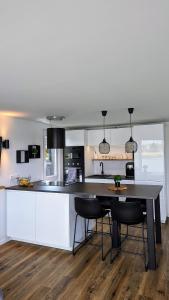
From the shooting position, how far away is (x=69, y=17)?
1215 millimetres

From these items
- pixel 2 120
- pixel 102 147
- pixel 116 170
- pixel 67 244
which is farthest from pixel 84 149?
pixel 67 244

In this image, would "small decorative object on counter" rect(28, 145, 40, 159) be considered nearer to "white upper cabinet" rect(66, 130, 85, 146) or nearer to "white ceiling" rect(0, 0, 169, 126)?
"white upper cabinet" rect(66, 130, 85, 146)

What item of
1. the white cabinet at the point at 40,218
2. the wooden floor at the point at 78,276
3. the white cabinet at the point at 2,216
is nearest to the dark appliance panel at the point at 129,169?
the wooden floor at the point at 78,276

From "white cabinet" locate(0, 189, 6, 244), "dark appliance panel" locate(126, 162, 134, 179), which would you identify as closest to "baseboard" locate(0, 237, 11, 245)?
"white cabinet" locate(0, 189, 6, 244)

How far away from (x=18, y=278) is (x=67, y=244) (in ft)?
2.98

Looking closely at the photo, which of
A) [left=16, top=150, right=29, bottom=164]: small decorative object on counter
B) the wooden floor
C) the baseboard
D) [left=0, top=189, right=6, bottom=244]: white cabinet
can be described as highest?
[left=16, top=150, right=29, bottom=164]: small decorative object on counter

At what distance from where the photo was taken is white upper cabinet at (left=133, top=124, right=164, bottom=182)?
4.77 meters

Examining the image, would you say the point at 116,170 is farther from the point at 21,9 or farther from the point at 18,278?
the point at 21,9

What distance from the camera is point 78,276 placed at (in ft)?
9.01

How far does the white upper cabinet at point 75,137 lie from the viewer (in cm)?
565

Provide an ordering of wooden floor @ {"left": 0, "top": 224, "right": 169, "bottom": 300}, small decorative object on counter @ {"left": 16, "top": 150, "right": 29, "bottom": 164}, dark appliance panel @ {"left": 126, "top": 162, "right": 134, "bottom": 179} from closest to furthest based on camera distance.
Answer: wooden floor @ {"left": 0, "top": 224, "right": 169, "bottom": 300}, small decorative object on counter @ {"left": 16, "top": 150, "right": 29, "bottom": 164}, dark appliance panel @ {"left": 126, "top": 162, "right": 134, "bottom": 179}

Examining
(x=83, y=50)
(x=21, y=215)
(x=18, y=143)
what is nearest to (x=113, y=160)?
(x=18, y=143)

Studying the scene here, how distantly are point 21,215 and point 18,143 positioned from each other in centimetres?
144

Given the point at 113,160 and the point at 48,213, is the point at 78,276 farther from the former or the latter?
the point at 113,160
